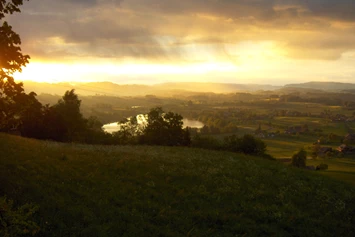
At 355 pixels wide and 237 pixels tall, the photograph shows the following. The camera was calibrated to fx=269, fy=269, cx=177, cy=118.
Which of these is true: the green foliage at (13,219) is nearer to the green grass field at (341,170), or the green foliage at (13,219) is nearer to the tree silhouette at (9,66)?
the tree silhouette at (9,66)

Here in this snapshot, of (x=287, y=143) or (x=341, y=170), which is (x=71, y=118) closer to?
(x=341, y=170)

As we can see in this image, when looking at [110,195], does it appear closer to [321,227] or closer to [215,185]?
[215,185]

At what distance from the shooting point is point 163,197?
55.7 feet

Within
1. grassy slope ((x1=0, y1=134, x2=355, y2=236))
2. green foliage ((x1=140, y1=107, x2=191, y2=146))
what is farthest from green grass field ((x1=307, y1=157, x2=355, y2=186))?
green foliage ((x1=140, y1=107, x2=191, y2=146))

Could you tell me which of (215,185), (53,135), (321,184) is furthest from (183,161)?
(53,135)

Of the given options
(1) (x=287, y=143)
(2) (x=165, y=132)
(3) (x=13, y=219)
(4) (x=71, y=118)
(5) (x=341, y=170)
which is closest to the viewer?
(3) (x=13, y=219)

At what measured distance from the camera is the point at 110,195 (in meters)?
16.0

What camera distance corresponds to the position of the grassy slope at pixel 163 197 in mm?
13172

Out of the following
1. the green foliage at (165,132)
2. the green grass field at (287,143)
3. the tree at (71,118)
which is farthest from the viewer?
the green grass field at (287,143)

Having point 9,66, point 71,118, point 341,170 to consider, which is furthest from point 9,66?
point 341,170

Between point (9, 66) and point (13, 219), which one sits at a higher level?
point (9, 66)

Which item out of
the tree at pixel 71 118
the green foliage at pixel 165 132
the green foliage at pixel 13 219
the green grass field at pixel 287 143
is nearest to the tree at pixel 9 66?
the green foliage at pixel 13 219

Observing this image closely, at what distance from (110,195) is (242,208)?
807 cm

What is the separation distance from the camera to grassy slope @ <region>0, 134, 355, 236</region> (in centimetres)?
1317
